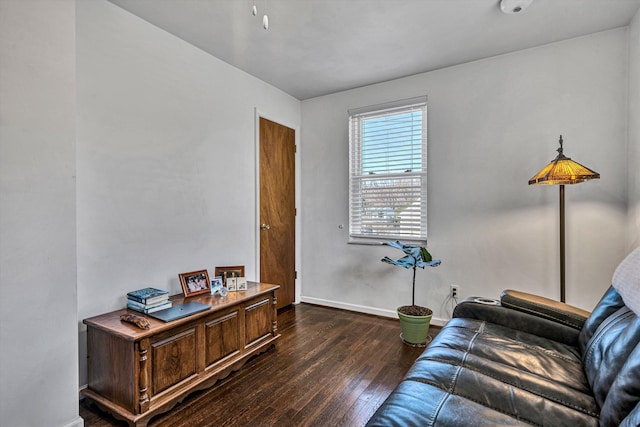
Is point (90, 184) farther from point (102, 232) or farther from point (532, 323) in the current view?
point (532, 323)

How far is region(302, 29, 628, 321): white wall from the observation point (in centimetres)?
243

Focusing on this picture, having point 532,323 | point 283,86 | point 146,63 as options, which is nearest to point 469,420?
point 532,323

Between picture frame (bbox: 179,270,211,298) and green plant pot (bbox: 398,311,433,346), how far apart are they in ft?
5.55

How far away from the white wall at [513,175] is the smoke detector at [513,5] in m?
0.72

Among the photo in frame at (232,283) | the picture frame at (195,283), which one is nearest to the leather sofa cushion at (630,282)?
the photo in frame at (232,283)

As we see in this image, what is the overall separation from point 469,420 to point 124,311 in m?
2.05

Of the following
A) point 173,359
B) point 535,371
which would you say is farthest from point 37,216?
point 535,371

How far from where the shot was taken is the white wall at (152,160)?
1969mm

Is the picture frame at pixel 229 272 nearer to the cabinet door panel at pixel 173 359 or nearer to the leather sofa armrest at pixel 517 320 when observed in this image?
the cabinet door panel at pixel 173 359

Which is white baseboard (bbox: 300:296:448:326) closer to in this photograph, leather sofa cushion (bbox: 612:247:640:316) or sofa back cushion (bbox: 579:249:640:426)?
sofa back cushion (bbox: 579:249:640:426)

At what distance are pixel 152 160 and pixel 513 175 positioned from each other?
9.79ft

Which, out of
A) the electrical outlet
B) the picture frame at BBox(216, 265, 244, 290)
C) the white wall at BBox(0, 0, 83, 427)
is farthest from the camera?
the electrical outlet

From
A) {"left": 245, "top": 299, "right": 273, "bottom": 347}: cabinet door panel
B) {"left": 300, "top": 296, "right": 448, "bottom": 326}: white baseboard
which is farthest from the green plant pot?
{"left": 245, "top": 299, "right": 273, "bottom": 347}: cabinet door panel

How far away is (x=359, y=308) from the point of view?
139 inches
